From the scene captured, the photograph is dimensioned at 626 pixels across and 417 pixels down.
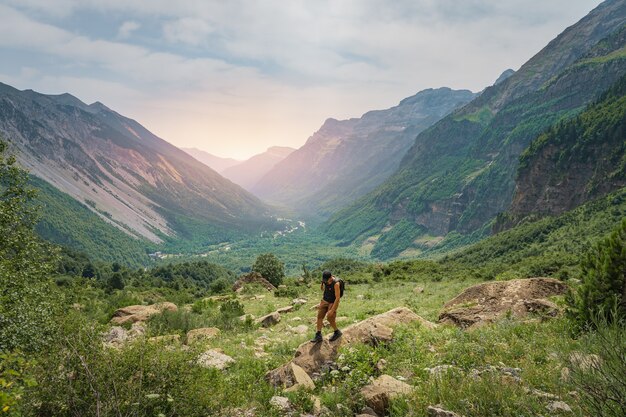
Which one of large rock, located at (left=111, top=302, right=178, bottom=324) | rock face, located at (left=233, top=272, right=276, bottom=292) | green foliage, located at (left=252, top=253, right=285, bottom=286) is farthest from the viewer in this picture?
green foliage, located at (left=252, top=253, right=285, bottom=286)

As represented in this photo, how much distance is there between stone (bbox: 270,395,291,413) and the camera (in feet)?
28.3

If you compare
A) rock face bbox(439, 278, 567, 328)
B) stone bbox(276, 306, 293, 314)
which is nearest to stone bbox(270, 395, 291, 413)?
rock face bbox(439, 278, 567, 328)

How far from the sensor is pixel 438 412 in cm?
686

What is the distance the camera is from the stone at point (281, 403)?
8617mm

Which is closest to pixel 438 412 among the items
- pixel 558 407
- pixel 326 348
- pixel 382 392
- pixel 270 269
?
pixel 382 392

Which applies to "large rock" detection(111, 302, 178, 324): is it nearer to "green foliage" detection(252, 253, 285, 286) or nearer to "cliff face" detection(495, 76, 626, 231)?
"green foliage" detection(252, 253, 285, 286)

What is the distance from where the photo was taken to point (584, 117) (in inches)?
4510

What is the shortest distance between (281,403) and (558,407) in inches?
235

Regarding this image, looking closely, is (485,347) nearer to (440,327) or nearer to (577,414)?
(440,327)

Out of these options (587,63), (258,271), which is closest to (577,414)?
(258,271)

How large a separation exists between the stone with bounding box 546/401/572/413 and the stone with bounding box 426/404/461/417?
163 centimetres

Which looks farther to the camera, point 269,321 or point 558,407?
point 269,321

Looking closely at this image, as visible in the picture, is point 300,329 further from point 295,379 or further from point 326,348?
point 295,379

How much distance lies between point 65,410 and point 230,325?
1376 centimetres
